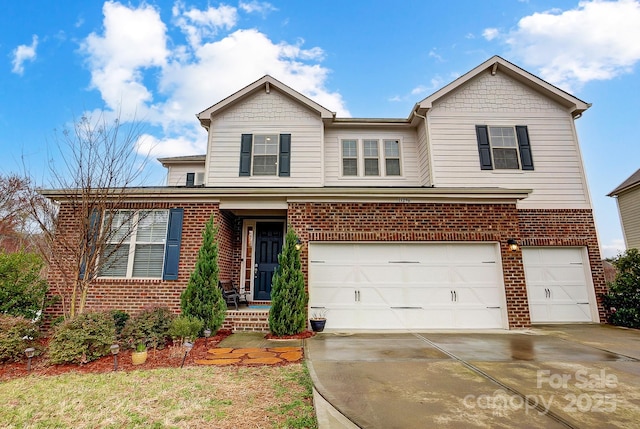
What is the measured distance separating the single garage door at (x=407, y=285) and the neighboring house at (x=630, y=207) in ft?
38.5

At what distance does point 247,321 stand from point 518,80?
11594 millimetres

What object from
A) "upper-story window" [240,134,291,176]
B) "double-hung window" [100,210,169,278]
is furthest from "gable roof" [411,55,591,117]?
"double-hung window" [100,210,169,278]

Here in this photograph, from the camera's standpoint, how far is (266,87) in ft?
32.5

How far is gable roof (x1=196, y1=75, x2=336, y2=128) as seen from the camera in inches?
381

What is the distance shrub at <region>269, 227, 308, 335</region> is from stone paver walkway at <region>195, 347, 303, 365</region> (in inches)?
36.8

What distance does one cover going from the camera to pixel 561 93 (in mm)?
9461

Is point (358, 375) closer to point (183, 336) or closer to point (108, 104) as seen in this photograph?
point (183, 336)

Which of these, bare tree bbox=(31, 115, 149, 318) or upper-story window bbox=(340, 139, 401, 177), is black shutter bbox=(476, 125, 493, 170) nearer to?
upper-story window bbox=(340, 139, 401, 177)

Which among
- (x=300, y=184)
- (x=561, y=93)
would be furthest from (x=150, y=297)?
(x=561, y=93)

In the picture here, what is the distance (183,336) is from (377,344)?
3765mm

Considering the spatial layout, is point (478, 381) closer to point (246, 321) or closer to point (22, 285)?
point (246, 321)

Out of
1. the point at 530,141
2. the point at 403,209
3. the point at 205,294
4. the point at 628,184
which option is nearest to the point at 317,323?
the point at 205,294

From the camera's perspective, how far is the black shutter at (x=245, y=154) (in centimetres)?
944

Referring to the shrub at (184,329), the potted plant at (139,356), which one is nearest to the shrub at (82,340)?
the potted plant at (139,356)
